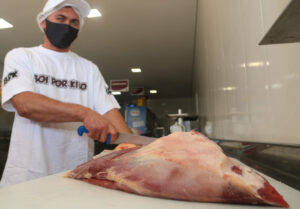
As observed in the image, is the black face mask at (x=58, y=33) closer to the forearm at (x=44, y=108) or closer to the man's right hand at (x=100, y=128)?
the forearm at (x=44, y=108)

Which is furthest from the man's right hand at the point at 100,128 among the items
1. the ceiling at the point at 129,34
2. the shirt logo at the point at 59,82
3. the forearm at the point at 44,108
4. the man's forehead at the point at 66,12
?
the ceiling at the point at 129,34

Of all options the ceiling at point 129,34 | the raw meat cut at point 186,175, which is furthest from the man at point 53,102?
the ceiling at point 129,34

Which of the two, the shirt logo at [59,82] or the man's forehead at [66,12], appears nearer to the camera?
the shirt logo at [59,82]

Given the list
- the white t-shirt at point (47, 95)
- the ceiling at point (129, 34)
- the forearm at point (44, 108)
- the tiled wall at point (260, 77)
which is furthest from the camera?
the ceiling at point (129, 34)

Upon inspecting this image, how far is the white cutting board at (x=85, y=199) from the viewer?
498 millimetres

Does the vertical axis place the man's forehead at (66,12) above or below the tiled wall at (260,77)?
above

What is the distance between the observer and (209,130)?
9.59ft

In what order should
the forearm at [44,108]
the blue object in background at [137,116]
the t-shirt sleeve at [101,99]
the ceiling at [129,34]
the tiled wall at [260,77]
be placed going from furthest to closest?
the blue object in background at [137,116] → the ceiling at [129,34] → the t-shirt sleeve at [101,99] → the forearm at [44,108] → the tiled wall at [260,77]

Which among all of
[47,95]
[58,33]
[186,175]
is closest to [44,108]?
[47,95]

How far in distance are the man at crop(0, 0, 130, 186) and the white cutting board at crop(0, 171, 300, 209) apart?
41cm

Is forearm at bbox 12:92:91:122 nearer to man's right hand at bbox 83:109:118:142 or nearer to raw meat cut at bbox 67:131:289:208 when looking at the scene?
man's right hand at bbox 83:109:118:142

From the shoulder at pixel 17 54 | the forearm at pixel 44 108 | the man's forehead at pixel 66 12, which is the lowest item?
the forearm at pixel 44 108

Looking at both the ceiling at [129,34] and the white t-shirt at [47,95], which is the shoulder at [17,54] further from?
the ceiling at [129,34]

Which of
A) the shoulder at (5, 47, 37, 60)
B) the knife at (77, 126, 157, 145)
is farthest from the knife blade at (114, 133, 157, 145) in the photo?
the shoulder at (5, 47, 37, 60)
